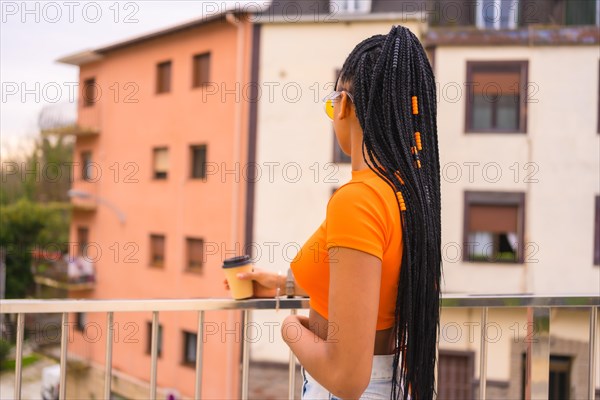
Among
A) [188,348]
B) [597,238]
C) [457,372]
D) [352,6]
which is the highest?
[352,6]

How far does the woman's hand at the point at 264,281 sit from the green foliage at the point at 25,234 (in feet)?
65.7

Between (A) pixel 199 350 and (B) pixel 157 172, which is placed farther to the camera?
(B) pixel 157 172

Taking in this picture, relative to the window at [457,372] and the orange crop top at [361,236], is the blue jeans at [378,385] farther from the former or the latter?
the window at [457,372]

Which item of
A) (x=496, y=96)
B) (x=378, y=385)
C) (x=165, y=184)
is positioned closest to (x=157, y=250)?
(x=165, y=184)

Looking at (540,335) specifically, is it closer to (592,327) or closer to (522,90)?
(592,327)

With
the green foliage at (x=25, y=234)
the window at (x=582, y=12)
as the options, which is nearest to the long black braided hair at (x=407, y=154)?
the window at (x=582, y=12)

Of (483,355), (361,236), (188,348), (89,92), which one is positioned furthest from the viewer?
(89,92)

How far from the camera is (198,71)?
15219mm

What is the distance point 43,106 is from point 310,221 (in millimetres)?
11886

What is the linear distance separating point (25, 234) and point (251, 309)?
22.4m

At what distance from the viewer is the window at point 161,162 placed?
16.4m

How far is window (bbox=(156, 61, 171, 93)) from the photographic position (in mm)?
16047

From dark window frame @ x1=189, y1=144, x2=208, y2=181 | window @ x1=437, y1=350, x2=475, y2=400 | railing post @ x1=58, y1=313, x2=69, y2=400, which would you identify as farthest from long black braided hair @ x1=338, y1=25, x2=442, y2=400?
dark window frame @ x1=189, y1=144, x2=208, y2=181

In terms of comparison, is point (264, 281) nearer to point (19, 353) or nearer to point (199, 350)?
point (199, 350)
